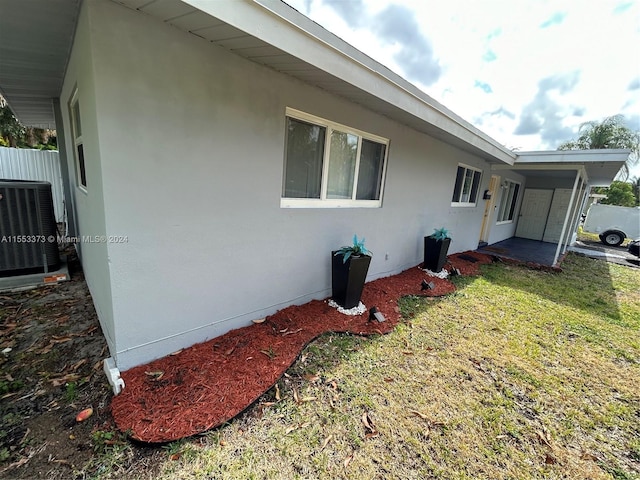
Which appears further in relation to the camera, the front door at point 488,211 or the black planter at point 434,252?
the front door at point 488,211

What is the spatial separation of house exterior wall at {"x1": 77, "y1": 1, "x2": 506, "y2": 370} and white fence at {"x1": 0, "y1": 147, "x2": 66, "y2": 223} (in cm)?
833

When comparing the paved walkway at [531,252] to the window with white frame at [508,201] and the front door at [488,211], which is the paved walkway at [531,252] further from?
the window with white frame at [508,201]

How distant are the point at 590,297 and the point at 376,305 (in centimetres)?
500

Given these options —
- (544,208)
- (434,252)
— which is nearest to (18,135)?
(434,252)

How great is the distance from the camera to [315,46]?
7.77 ft

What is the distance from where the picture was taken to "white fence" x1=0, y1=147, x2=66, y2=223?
26.9 ft

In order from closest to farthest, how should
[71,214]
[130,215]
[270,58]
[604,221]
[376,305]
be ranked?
1. [130,215]
2. [270,58]
3. [376,305]
4. [71,214]
5. [604,221]

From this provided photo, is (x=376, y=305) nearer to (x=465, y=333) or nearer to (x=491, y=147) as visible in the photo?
(x=465, y=333)

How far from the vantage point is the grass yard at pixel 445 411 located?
185 cm

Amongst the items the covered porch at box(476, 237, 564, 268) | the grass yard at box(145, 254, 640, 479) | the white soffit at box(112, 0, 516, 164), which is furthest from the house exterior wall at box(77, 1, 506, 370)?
the covered porch at box(476, 237, 564, 268)

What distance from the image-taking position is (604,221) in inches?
589

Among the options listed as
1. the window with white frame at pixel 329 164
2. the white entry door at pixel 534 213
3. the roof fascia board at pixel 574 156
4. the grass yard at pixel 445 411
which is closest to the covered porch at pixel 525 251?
the white entry door at pixel 534 213

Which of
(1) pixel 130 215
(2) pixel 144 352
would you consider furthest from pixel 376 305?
(1) pixel 130 215

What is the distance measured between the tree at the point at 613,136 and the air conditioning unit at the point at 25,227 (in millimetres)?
25401
